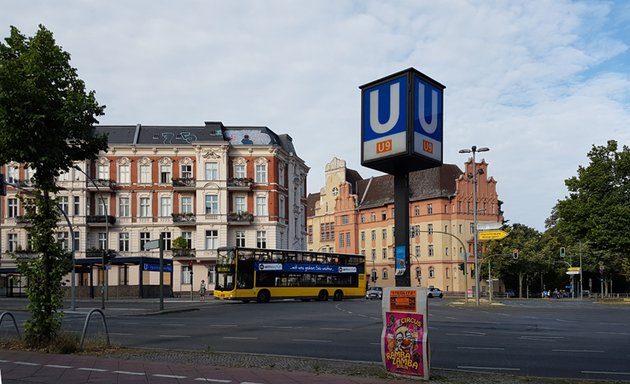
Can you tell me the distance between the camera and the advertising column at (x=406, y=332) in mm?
9203

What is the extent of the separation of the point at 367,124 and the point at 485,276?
7573cm

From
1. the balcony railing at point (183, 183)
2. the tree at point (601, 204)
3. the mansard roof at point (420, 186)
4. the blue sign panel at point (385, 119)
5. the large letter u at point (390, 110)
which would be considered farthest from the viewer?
the mansard roof at point (420, 186)

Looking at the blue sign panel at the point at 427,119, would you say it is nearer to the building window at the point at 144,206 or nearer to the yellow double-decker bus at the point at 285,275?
the yellow double-decker bus at the point at 285,275

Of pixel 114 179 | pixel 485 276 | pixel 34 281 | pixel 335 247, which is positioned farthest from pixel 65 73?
pixel 335 247

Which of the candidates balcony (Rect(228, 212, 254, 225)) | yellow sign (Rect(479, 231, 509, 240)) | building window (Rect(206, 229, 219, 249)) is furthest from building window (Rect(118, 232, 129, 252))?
yellow sign (Rect(479, 231, 509, 240))

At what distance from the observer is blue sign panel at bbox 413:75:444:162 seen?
9.66 m

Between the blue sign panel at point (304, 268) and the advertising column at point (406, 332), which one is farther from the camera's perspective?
the blue sign panel at point (304, 268)

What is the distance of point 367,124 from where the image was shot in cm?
1041

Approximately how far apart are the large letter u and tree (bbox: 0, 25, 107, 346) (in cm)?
772

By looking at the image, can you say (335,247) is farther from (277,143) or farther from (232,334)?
(232,334)

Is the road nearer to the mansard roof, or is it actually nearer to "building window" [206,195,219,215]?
"building window" [206,195,219,215]

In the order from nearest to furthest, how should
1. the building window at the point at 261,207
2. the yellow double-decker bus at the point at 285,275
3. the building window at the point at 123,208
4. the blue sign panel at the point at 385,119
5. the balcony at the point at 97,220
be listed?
the blue sign panel at the point at 385,119, the yellow double-decker bus at the point at 285,275, the balcony at the point at 97,220, the building window at the point at 123,208, the building window at the point at 261,207

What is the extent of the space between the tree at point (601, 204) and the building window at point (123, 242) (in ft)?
136

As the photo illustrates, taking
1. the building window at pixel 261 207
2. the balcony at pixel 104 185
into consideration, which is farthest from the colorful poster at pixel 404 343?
the balcony at pixel 104 185
